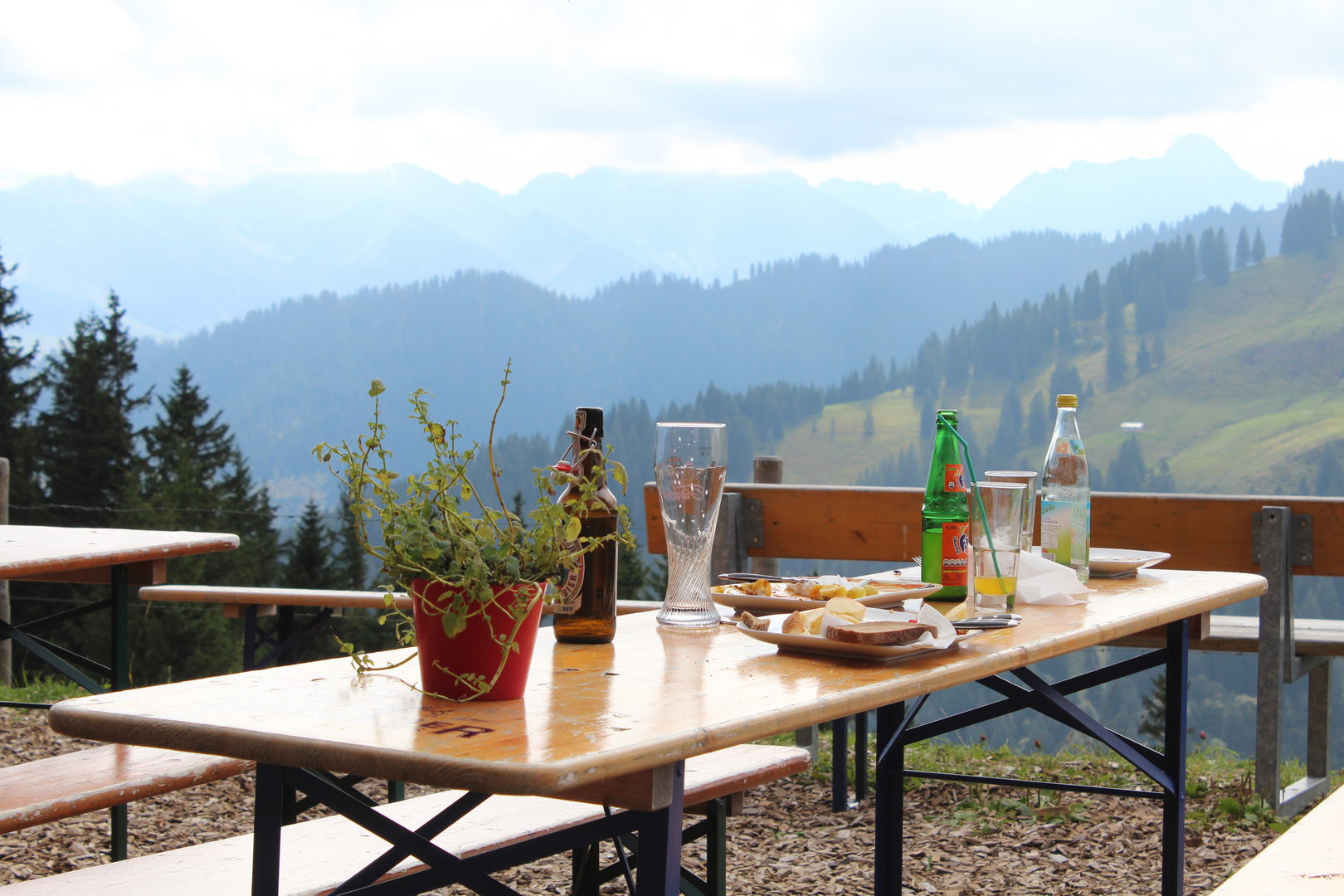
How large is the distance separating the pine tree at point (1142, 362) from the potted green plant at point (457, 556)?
11100 centimetres

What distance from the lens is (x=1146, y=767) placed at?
193 cm

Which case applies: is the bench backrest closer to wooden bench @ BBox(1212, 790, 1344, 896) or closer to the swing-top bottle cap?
the swing-top bottle cap

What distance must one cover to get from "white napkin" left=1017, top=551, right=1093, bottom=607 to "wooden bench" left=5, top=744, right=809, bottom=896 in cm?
53

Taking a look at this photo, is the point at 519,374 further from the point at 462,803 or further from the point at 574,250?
the point at 462,803

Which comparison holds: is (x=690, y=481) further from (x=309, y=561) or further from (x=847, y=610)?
(x=309, y=561)

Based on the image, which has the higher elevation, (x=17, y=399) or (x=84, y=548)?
(x=17, y=399)

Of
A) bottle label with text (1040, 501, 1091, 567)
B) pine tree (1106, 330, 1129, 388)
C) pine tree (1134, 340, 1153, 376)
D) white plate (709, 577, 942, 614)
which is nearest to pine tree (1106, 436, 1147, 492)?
pine tree (1106, 330, 1129, 388)

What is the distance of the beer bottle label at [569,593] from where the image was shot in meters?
1.34

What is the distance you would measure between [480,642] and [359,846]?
762 mm

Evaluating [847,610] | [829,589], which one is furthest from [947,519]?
[847,610]

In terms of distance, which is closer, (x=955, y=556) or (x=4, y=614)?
(x=955, y=556)

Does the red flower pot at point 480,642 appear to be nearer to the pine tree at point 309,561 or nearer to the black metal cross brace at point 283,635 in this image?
the black metal cross brace at point 283,635

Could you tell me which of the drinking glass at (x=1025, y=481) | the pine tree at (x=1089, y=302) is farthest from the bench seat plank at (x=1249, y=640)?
the pine tree at (x=1089, y=302)

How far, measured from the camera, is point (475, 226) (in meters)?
172
